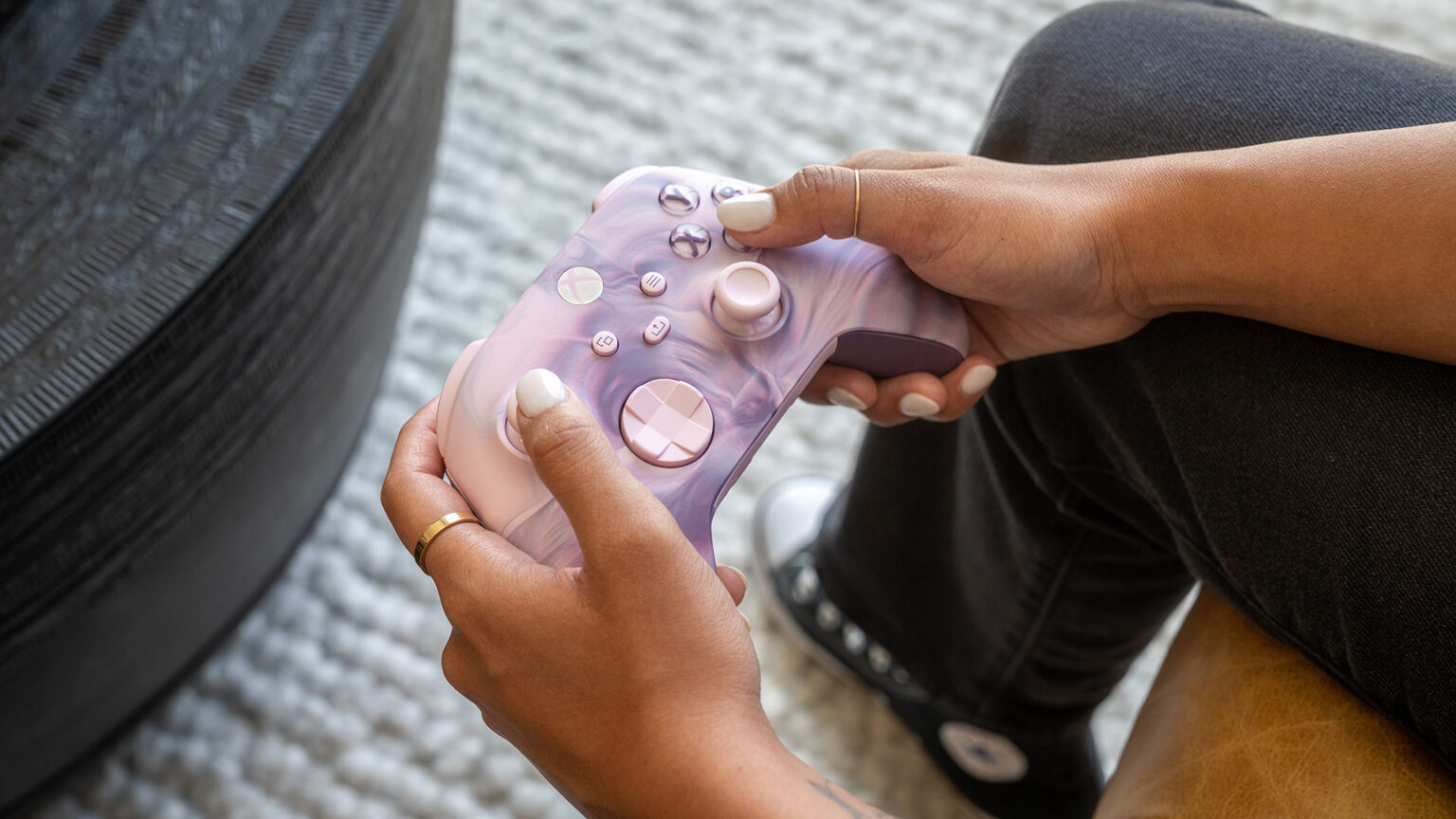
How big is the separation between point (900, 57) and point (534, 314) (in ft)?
2.52

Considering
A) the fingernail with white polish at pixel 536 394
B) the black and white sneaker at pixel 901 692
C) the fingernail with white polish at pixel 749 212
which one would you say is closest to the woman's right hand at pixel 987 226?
the fingernail with white polish at pixel 749 212

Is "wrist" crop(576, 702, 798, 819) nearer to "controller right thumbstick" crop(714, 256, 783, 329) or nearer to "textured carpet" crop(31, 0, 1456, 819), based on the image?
"controller right thumbstick" crop(714, 256, 783, 329)

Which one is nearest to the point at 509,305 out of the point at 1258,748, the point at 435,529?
the point at 435,529

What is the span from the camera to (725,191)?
498 mm

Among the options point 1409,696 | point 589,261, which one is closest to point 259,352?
point 589,261

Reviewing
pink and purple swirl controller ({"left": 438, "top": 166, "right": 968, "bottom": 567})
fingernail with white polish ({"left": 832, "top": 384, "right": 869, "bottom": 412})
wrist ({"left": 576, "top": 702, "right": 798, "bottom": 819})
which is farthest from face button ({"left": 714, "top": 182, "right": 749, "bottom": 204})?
Result: wrist ({"left": 576, "top": 702, "right": 798, "bottom": 819})

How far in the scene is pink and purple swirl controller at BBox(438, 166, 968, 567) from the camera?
0.43 m

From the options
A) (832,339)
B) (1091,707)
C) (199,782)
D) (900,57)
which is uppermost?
(832,339)

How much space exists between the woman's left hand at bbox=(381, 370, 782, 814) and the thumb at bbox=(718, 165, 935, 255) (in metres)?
0.13

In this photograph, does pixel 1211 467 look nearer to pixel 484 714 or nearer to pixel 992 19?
pixel 484 714

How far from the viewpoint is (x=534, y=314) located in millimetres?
451

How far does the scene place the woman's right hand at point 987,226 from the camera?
468mm

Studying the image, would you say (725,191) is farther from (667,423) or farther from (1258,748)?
(1258,748)

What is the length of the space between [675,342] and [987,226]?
141 mm
